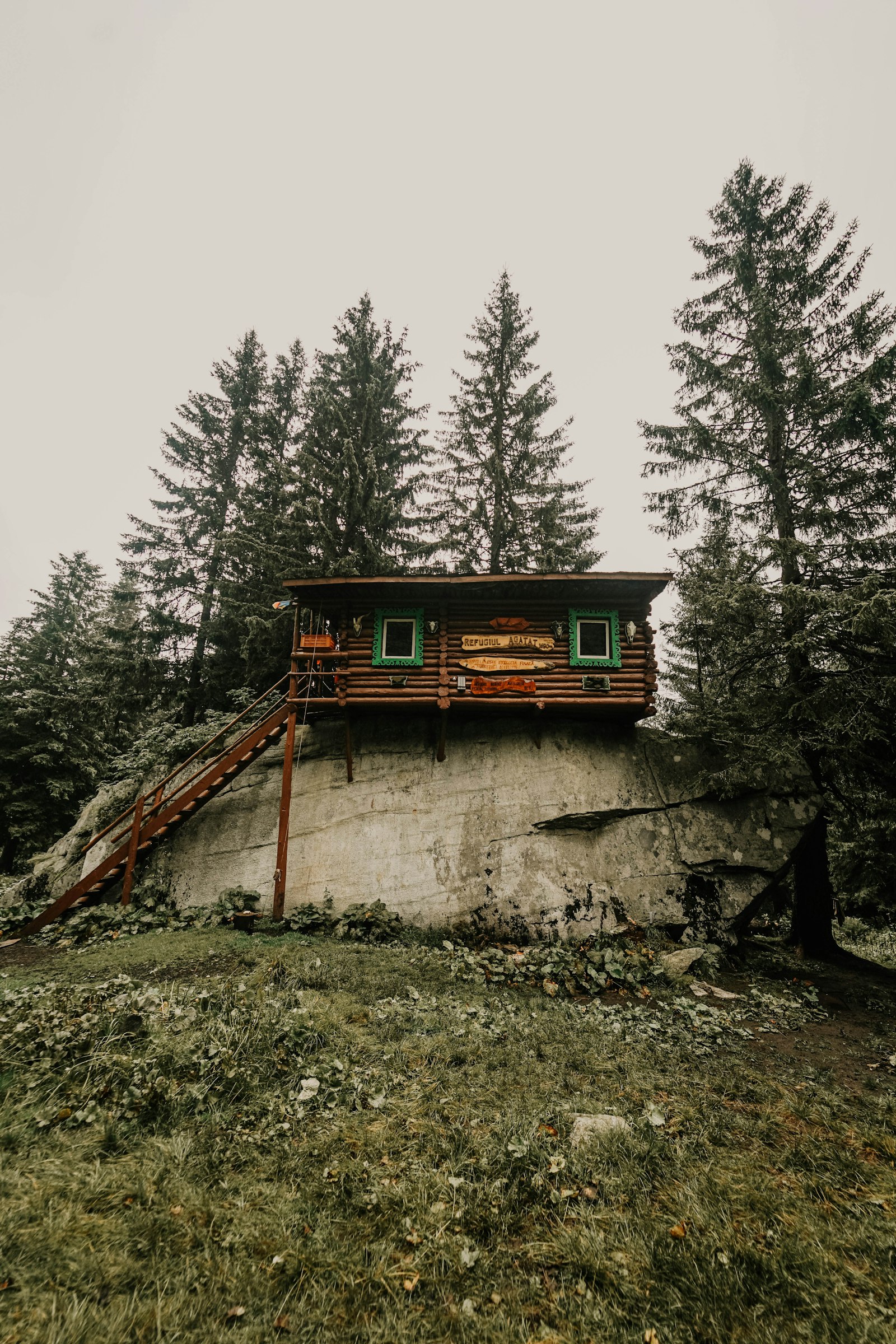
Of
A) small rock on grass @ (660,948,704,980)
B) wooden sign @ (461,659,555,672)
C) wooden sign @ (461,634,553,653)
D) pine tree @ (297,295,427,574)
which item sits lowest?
small rock on grass @ (660,948,704,980)

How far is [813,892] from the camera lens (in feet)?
42.8

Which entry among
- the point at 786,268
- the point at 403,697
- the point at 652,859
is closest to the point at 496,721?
the point at 403,697

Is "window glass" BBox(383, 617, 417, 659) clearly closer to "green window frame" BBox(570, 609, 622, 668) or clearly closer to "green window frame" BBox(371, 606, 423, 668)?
"green window frame" BBox(371, 606, 423, 668)

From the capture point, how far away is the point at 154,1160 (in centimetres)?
420

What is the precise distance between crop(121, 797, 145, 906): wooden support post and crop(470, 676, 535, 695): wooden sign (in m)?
8.09

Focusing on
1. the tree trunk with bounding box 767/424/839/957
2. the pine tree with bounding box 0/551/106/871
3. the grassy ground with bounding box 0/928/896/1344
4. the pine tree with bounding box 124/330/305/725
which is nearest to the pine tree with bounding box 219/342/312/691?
the pine tree with bounding box 124/330/305/725

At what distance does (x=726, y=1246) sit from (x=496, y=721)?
11331mm

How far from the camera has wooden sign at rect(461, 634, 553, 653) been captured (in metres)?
14.3

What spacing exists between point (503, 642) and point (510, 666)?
2.22 ft

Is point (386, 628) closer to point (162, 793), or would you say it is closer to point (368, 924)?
point (368, 924)

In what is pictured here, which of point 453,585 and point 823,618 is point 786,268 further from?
point 453,585

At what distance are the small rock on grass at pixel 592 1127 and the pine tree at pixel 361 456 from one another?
14.2 metres

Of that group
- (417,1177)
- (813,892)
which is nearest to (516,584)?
(813,892)

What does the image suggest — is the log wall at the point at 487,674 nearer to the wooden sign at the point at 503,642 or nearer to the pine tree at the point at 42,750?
the wooden sign at the point at 503,642
